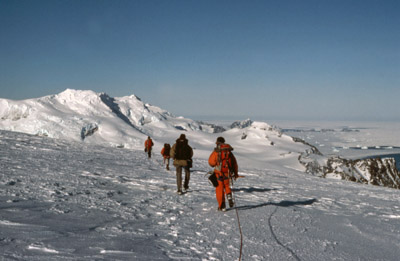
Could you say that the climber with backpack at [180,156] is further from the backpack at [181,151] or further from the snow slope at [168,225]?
the snow slope at [168,225]

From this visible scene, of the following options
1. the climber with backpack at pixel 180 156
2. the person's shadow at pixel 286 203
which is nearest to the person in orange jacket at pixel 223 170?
the person's shadow at pixel 286 203

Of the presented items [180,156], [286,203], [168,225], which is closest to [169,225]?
[168,225]

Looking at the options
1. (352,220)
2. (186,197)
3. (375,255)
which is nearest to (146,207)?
(186,197)

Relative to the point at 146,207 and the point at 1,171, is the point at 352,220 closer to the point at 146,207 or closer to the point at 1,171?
the point at 146,207

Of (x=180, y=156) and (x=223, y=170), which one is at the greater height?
(x=180, y=156)

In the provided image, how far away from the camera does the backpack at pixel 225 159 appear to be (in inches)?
323

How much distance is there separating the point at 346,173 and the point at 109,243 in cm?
11576

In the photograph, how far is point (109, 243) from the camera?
4.88m

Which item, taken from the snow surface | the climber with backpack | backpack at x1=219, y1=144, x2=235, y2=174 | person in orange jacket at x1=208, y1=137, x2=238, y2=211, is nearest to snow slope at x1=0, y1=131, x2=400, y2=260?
the snow surface

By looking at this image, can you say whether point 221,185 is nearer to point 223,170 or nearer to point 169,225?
point 223,170

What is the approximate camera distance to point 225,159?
8.29 metres

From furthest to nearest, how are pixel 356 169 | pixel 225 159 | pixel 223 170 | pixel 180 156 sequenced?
pixel 356 169 → pixel 180 156 → pixel 225 159 → pixel 223 170

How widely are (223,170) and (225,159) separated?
34cm

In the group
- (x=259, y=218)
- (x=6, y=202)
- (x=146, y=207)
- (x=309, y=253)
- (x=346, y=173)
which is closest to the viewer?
(x=309, y=253)
